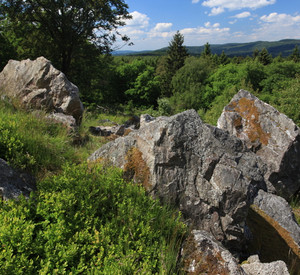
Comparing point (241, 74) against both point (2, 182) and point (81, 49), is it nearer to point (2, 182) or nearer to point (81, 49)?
point (81, 49)

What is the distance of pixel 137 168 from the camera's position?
164 inches

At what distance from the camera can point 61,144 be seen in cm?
512

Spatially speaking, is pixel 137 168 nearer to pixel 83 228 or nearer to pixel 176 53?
pixel 83 228

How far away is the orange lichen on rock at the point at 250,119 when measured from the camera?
792 centimetres

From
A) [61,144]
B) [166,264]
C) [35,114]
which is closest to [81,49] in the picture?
[35,114]

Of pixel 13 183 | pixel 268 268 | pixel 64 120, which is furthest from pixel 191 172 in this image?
pixel 64 120

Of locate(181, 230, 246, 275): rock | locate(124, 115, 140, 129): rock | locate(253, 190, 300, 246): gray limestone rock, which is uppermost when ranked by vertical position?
locate(181, 230, 246, 275): rock

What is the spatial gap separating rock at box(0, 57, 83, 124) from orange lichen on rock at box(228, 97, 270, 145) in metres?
5.84

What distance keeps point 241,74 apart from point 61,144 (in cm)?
4751

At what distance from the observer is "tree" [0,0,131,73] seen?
19391 mm

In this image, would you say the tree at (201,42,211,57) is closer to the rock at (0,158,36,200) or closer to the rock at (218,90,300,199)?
the rock at (218,90,300,199)

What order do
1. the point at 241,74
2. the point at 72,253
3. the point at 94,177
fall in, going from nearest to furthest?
the point at 72,253
the point at 94,177
the point at 241,74

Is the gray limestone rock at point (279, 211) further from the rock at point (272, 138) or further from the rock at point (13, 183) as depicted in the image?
the rock at point (13, 183)

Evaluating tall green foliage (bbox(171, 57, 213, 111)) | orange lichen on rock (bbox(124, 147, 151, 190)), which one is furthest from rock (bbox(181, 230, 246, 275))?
tall green foliage (bbox(171, 57, 213, 111))
